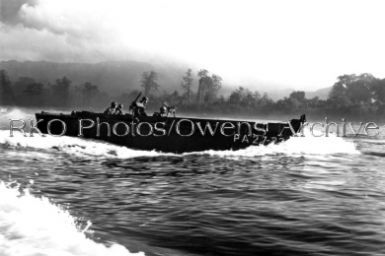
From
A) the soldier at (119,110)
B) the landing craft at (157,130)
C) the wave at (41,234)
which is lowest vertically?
the wave at (41,234)

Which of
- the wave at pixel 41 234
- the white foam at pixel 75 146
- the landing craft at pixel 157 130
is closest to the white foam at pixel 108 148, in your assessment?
the white foam at pixel 75 146

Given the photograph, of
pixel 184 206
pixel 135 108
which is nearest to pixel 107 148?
pixel 135 108

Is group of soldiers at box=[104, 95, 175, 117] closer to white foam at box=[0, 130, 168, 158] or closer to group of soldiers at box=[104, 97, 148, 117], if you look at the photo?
group of soldiers at box=[104, 97, 148, 117]

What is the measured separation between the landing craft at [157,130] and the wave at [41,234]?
1586cm

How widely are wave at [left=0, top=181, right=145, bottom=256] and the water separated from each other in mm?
18

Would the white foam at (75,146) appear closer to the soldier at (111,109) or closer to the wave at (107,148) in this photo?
the wave at (107,148)

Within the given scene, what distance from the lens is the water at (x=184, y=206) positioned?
7602mm

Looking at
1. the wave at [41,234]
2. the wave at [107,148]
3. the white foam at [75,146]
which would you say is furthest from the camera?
the wave at [107,148]

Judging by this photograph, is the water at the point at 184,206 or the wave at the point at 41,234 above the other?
the wave at the point at 41,234

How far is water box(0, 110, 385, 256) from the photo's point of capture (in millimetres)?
7602

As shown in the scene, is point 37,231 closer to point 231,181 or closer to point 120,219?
point 120,219

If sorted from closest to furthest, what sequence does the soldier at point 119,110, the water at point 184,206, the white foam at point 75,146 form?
the water at point 184,206, the white foam at point 75,146, the soldier at point 119,110

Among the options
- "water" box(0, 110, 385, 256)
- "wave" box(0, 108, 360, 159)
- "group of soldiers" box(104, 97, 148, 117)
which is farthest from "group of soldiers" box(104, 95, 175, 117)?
"water" box(0, 110, 385, 256)

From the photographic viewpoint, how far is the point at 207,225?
9.17m
